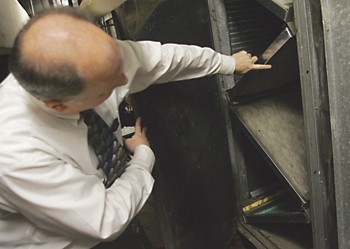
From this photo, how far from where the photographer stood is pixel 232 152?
1512mm

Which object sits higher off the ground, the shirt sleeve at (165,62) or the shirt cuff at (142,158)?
the shirt sleeve at (165,62)

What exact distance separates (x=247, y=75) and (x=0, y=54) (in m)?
0.88

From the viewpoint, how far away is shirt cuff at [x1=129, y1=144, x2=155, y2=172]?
1000 mm

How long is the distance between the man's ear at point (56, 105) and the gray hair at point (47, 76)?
0.04 ft

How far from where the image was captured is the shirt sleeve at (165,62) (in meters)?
1.03

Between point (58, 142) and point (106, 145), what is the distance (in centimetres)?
20

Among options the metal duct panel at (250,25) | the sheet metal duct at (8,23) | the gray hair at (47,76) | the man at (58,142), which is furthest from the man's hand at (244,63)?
the sheet metal duct at (8,23)

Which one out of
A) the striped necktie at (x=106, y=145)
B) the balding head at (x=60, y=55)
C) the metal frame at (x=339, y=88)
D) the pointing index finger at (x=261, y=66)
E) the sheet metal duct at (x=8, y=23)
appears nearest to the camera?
the balding head at (x=60, y=55)

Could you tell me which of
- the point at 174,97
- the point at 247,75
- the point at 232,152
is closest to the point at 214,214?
the point at 232,152

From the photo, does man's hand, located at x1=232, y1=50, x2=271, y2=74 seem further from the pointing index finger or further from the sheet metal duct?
the sheet metal duct

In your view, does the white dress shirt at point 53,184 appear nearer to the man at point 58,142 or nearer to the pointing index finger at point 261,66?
the man at point 58,142

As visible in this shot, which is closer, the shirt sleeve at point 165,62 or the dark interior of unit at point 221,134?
the shirt sleeve at point 165,62

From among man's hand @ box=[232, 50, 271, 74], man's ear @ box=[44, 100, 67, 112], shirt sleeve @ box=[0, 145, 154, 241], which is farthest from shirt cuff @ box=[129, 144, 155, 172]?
man's hand @ box=[232, 50, 271, 74]

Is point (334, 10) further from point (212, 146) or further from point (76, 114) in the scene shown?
point (212, 146)
